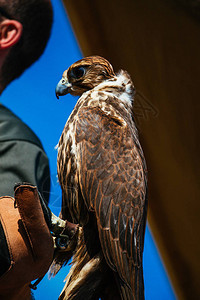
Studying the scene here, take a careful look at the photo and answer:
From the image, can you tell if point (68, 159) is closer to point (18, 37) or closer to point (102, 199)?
point (102, 199)

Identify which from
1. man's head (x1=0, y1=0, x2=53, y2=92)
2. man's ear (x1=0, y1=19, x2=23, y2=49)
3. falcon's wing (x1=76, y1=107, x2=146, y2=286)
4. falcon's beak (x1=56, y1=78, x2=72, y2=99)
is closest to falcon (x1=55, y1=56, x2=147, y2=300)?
falcon's wing (x1=76, y1=107, x2=146, y2=286)

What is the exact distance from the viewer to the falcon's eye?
1.81 m

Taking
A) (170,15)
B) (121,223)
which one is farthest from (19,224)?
(170,15)

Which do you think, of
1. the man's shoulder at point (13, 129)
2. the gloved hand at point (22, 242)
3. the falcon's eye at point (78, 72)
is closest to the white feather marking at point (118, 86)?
the falcon's eye at point (78, 72)

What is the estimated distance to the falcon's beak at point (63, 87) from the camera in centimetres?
179

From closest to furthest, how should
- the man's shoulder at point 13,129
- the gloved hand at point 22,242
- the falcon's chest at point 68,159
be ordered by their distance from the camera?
the gloved hand at point 22,242
the falcon's chest at point 68,159
the man's shoulder at point 13,129

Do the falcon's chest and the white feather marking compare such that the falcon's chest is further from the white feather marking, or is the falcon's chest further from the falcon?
the white feather marking

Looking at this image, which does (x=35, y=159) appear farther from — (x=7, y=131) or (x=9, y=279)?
(x=9, y=279)

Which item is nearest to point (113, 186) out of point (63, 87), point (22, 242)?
point (22, 242)

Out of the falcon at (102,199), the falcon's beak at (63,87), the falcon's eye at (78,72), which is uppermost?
the falcon's eye at (78,72)

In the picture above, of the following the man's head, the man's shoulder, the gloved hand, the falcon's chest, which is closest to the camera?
the gloved hand

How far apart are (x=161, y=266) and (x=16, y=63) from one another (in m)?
1.55

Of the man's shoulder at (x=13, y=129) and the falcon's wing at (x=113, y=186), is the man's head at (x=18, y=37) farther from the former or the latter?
the falcon's wing at (x=113, y=186)

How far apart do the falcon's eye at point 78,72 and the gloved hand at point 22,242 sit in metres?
0.80
